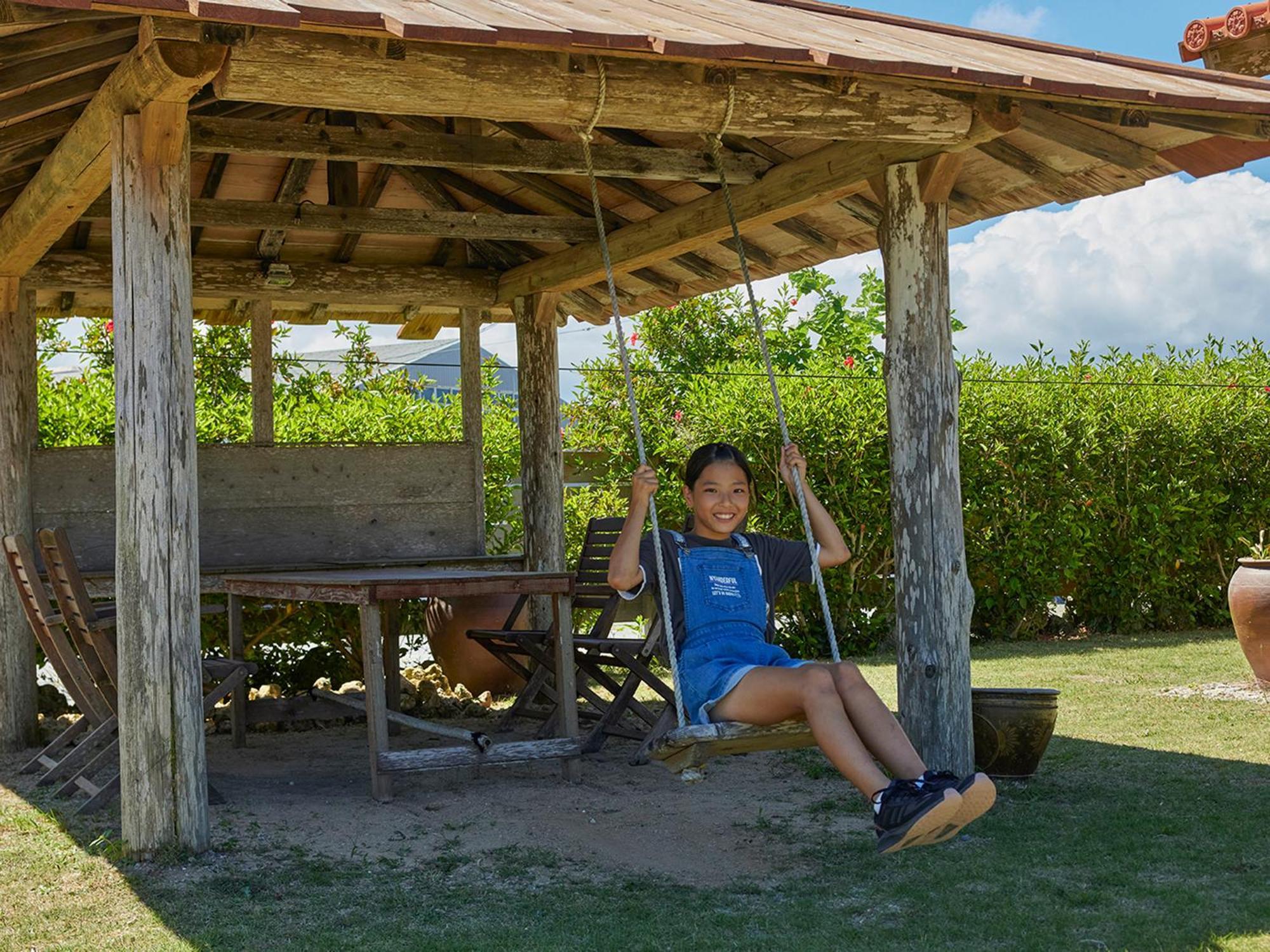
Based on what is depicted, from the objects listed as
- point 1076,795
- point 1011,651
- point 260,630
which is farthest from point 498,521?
point 1076,795

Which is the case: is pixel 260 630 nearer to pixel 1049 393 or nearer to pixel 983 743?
pixel 983 743

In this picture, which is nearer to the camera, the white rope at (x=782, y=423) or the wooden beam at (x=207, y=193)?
the white rope at (x=782, y=423)

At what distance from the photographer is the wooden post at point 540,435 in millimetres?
9281

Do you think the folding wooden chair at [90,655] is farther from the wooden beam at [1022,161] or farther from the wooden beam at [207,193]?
the wooden beam at [1022,161]

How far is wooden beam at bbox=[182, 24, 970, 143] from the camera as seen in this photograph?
465cm

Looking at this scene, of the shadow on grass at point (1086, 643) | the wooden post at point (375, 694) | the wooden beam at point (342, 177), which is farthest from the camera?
the shadow on grass at point (1086, 643)

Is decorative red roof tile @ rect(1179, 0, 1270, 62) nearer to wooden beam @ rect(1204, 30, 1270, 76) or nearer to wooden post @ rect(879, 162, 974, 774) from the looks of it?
wooden beam @ rect(1204, 30, 1270, 76)

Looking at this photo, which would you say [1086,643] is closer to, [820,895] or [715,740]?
[820,895]

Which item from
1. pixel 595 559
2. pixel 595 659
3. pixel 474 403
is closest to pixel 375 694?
pixel 595 659

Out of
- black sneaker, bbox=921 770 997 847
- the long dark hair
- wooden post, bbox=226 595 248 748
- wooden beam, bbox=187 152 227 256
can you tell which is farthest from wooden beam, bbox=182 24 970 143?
wooden post, bbox=226 595 248 748

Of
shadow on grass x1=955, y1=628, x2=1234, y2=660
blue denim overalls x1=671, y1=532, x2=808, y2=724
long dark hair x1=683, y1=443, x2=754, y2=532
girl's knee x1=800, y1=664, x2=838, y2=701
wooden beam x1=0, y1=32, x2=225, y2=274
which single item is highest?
wooden beam x1=0, y1=32, x2=225, y2=274

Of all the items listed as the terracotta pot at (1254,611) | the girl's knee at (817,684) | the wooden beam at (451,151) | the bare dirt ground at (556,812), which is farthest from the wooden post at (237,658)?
the terracotta pot at (1254,611)

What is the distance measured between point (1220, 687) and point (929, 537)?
12.7 feet

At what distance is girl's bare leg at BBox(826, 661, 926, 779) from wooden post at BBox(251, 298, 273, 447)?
5.35m
